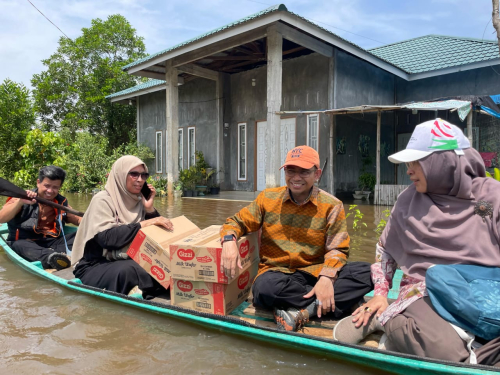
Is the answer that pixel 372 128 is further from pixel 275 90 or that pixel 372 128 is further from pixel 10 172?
pixel 10 172

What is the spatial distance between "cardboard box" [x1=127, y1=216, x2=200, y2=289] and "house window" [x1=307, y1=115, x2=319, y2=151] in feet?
27.8

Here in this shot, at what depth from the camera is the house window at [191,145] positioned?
1484 centimetres

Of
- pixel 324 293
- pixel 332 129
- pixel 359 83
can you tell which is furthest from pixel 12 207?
pixel 359 83

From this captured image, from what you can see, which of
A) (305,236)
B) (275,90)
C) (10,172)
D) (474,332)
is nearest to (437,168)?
(474,332)

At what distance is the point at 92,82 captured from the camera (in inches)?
871

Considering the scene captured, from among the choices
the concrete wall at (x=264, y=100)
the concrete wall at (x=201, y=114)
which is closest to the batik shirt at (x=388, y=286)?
the concrete wall at (x=264, y=100)

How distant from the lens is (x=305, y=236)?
2875 mm

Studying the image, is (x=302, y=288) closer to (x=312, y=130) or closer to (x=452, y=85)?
(x=312, y=130)

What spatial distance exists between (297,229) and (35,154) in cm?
1303

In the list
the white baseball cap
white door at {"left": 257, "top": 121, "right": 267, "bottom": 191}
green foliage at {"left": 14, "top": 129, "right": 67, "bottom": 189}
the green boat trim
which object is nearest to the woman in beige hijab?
the green boat trim

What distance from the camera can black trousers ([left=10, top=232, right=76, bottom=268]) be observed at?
15.0 feet

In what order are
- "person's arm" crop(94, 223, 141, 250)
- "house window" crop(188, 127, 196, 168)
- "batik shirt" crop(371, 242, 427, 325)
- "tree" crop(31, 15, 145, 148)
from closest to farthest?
"batik shirt" crop(371, 242, 427, 325) → "person's arm" crop(94, 223, 141, 250) → "house window" crop(188, 127, 196, 168) → "tree" crop(31, 15, 145, 148)

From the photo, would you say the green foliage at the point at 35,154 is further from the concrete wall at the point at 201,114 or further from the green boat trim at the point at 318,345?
the green boat trim at the point at 318,345

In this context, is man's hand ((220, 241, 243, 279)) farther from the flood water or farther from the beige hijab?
the beige hijab
